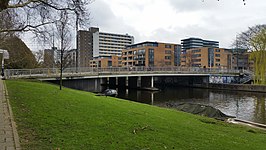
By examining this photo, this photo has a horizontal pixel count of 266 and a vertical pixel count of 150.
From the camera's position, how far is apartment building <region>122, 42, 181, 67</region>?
110750 mm

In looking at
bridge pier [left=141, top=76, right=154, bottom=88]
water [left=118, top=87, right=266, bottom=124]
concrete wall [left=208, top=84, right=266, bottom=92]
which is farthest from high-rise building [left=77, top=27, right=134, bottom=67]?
water [left=118, top=87, right=266, bottom=124]

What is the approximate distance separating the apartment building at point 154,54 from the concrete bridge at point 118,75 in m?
22.4

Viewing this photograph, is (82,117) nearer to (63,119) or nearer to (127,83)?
(63,119)

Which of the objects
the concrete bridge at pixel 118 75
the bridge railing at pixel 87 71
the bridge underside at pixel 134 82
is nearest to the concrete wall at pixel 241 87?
the bridge underside at pixel 134 82

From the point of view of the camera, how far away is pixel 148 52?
110562 mm

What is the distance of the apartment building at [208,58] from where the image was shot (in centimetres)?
11856

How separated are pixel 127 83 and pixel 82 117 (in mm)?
62437

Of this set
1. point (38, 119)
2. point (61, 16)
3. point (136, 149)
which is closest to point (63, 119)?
point (38, 119)

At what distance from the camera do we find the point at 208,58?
119125 mm

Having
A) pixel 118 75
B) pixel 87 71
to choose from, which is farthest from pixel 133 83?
pixel 87 71

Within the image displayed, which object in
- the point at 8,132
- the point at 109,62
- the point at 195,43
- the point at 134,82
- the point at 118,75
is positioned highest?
the point at 195,43

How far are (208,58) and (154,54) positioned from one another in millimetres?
29047

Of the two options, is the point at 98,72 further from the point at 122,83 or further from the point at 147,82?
the point at 122,83

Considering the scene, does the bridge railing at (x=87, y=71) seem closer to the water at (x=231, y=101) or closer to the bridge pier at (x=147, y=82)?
the bridge pier at (x=147, y=82)
